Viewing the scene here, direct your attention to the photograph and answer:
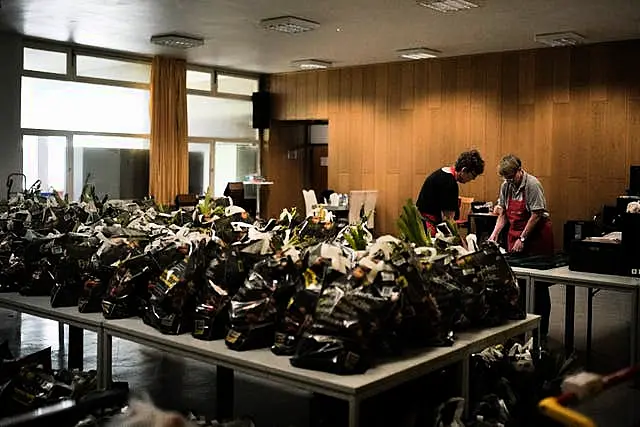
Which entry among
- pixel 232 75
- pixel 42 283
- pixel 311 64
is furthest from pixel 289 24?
pixel 42 283

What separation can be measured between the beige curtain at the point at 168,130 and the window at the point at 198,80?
47 centimetres

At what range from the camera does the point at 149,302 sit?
2.87 metres

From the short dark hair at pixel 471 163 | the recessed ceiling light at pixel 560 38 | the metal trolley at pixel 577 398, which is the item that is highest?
the recessed ceiling light at pixel 560 38

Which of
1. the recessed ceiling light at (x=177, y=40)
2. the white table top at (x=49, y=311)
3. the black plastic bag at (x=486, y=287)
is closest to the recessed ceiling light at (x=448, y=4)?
the recessed ceiling light at (x=177, y=40)

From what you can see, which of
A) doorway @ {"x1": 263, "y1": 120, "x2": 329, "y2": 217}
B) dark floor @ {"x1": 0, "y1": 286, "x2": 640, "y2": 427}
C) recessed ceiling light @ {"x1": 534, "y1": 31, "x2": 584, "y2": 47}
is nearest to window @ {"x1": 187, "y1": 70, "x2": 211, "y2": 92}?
doorway @ {"x1": 263, "y1": 120, "x2": 329, "y2": 217}

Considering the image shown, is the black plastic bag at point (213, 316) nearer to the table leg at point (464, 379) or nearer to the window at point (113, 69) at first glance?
the table leg at point (464, 379)

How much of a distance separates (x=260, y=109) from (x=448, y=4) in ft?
20.2

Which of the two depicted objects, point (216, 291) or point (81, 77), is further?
point (81, 77)

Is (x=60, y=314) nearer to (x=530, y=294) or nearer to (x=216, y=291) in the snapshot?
(x=216, y=291)

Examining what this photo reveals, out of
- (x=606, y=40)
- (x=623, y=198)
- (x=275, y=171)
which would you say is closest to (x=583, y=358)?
(x=623, y=198)

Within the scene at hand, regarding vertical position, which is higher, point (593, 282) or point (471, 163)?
point (471, 163)

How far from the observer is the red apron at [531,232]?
5.46 m

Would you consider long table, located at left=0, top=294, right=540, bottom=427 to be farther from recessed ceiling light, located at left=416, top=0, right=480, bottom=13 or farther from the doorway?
the doorway

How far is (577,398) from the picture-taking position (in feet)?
5.08
